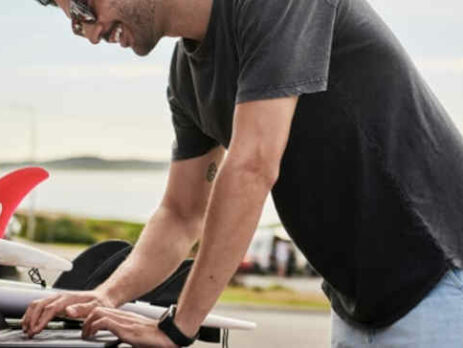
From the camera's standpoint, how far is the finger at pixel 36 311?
144 cm

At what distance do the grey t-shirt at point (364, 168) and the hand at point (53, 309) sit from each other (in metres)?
0.36

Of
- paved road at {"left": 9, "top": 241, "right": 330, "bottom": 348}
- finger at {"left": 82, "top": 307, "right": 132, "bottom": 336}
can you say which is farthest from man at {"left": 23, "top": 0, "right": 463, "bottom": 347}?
paved road at {"left": 9, "top": 241, "right": 330, "bottom": 348}

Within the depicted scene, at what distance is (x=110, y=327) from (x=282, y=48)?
45 centimetres

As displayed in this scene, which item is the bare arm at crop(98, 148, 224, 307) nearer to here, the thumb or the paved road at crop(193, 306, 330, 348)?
the thumb

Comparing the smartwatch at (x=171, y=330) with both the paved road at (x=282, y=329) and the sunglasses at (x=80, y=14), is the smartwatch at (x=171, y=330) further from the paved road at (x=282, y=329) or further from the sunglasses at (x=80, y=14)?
the paved road at (x=282, y=329)

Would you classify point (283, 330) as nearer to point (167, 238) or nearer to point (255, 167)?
point (167, 238)

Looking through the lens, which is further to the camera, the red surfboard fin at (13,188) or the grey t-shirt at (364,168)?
the red surfboard fin at (13,188)

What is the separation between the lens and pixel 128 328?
1.39 meters

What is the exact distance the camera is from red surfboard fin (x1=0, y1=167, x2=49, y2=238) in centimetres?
175

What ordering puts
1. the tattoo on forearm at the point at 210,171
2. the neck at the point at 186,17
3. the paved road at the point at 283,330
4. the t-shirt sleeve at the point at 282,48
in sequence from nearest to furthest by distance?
1. the t-shirt sleeve at the point at 282,48
2. the neck at the point at 186,17
3. the tattoo on forearm at the point at 210,171
4. the paved road at the point at 283,330

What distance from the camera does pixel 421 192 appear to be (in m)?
1.68

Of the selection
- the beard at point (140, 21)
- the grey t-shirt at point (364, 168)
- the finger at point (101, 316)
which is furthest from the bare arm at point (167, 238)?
the beard at point (140, 21)

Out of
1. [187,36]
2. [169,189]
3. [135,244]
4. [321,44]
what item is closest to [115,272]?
[135,244]

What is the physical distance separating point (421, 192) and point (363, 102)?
0.17 metres
